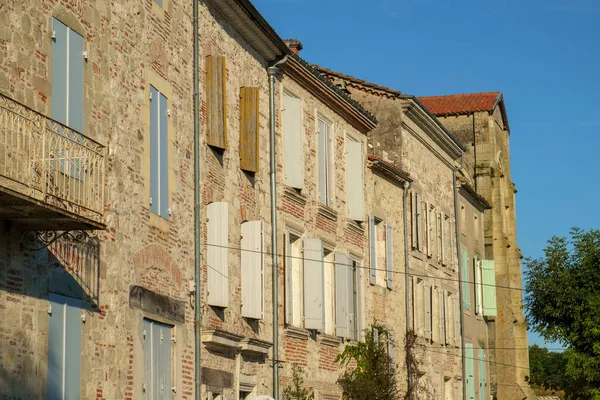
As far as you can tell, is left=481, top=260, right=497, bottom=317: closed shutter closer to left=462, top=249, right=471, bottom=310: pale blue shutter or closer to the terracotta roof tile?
left=462, top=249, right=471, bottom=310: pale blue shutter

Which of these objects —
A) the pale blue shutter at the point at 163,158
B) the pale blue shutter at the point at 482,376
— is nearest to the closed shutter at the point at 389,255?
the pale blue shutter at the point at 482,376

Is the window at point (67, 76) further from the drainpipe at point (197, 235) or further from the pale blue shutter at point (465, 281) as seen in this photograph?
the pale blue shutter at point (465, 281)

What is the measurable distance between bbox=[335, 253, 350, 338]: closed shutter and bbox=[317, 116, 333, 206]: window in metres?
1.33

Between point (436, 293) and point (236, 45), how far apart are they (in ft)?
47.1

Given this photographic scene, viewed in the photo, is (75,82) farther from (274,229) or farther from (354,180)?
(354,180)

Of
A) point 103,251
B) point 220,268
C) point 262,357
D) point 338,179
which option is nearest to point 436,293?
point 338,179

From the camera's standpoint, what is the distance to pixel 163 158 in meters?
16.9

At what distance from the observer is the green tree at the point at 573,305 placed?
109 feet

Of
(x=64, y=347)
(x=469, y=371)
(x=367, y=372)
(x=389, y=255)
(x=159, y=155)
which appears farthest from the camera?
(x=469, y=371)

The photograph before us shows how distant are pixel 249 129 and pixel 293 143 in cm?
233

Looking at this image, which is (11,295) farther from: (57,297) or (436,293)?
(436,293)

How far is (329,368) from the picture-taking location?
24.2m

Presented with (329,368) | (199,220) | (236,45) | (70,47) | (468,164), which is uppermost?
(468,164)

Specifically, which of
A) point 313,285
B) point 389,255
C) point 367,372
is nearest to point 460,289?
point 389,255
